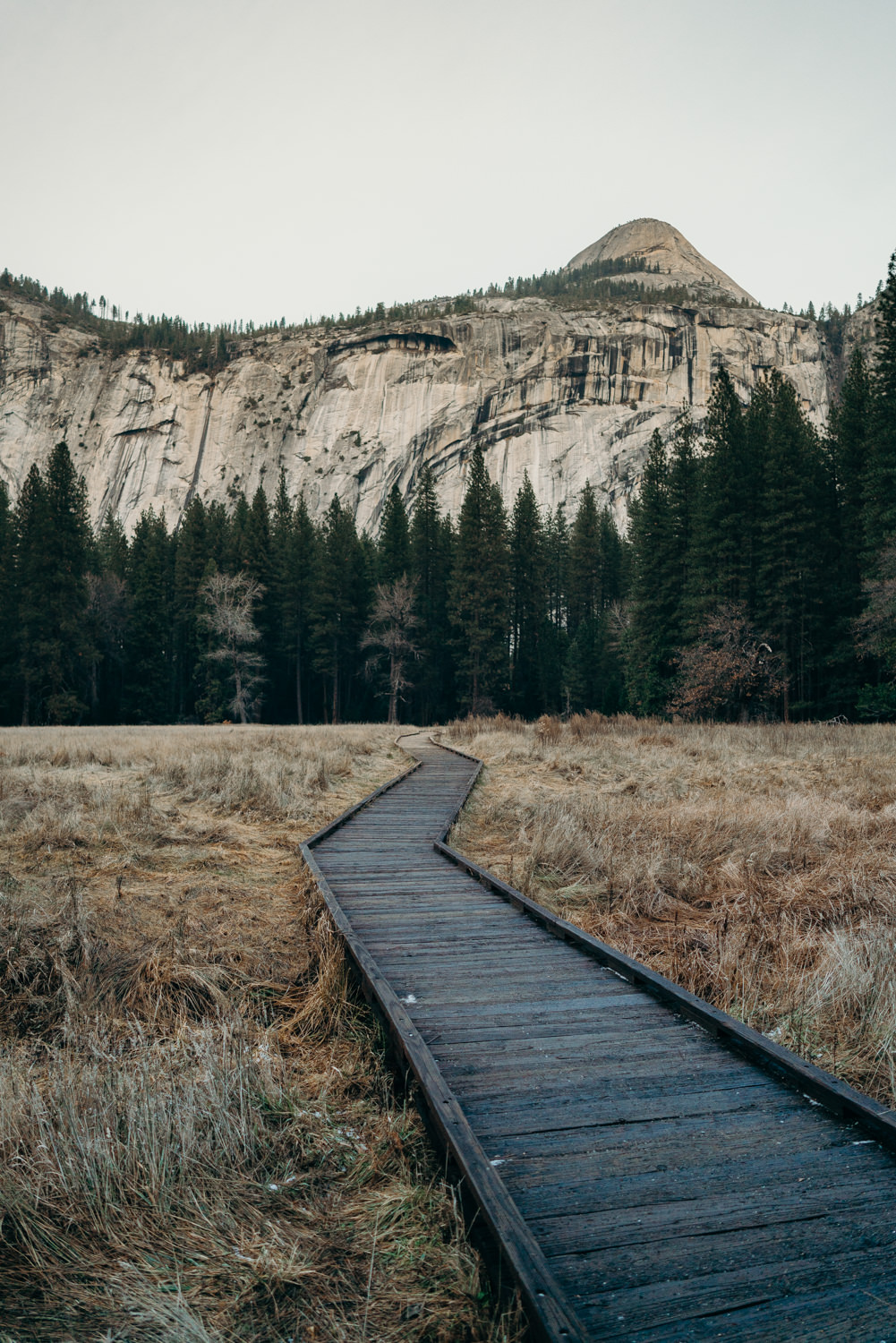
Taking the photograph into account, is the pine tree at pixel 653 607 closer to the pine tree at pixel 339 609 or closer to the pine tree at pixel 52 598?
the pine tree at pixel 339 609

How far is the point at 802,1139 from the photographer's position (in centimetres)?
246

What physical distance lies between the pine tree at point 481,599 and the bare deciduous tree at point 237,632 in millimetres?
14740

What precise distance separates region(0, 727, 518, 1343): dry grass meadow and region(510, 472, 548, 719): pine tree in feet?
167

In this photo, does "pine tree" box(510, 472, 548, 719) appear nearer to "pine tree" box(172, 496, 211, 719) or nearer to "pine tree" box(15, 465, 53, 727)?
"pine tree" box(172, 496, 211, 719)

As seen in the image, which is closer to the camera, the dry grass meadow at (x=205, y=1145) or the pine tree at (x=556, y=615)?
the dry grass meadow at (x=205, y=1145)

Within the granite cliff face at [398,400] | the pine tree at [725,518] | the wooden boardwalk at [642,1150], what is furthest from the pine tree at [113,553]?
the wooden boardwalk at [642,1150]

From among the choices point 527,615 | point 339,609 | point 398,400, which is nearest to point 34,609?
point 339,609

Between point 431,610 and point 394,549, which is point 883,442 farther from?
point 394,549

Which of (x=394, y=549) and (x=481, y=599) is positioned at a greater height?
(x=394, y=549)

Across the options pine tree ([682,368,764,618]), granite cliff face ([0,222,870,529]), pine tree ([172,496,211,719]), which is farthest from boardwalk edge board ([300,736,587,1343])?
granite cliff face ([0,222,870,529])

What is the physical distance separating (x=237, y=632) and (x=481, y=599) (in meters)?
17.4

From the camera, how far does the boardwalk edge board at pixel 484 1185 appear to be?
1.61m

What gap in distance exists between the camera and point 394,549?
178ft

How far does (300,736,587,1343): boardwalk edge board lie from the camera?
A: 1610 millimetres
